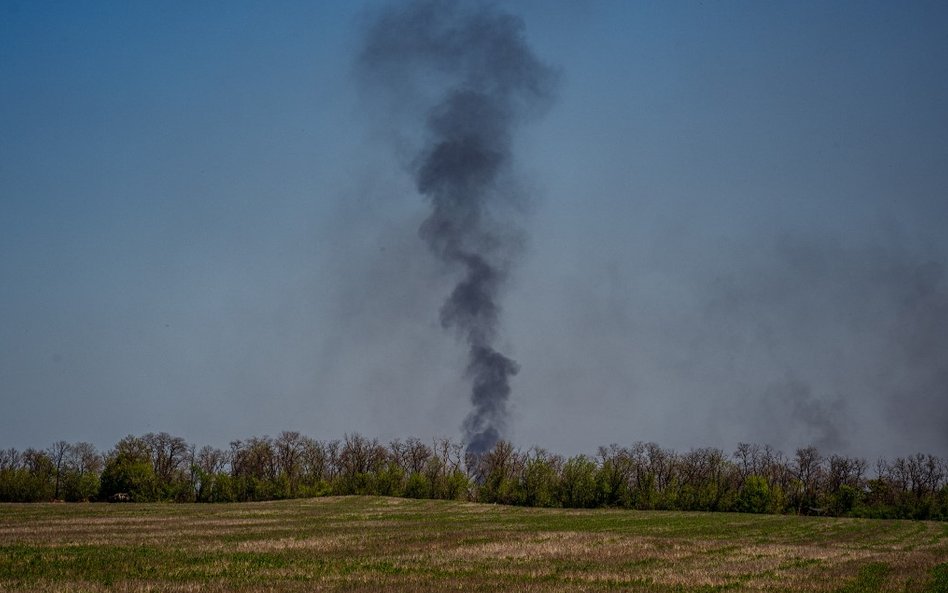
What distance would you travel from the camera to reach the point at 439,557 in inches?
1225

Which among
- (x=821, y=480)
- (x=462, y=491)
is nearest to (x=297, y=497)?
(x=462, y=491)

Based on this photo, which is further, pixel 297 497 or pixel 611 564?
pixel 297 497

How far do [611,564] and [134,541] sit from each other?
76.5 feet

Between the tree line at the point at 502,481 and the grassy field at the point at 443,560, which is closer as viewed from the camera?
the grassy field at the point at 443,560

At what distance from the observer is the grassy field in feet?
76.1

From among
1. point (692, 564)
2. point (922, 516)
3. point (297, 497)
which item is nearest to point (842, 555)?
point (692, 564)

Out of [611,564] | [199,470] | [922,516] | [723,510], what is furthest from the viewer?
[199,470]

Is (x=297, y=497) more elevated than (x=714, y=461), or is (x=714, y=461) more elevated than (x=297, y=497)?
(x=714, y=461)

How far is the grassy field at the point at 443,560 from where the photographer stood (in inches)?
914

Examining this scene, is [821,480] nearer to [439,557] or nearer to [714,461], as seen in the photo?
[714,461]

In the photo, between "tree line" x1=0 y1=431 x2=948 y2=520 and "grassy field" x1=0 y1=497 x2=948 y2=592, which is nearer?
"grassy field" x1=0 y1=497 x2=948 y2=592

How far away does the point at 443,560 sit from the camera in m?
30.0

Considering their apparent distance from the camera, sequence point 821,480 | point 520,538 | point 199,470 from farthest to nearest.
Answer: point 821,480 < point 199,470 < point 520,538

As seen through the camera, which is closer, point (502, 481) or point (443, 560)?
point (443, 560)
